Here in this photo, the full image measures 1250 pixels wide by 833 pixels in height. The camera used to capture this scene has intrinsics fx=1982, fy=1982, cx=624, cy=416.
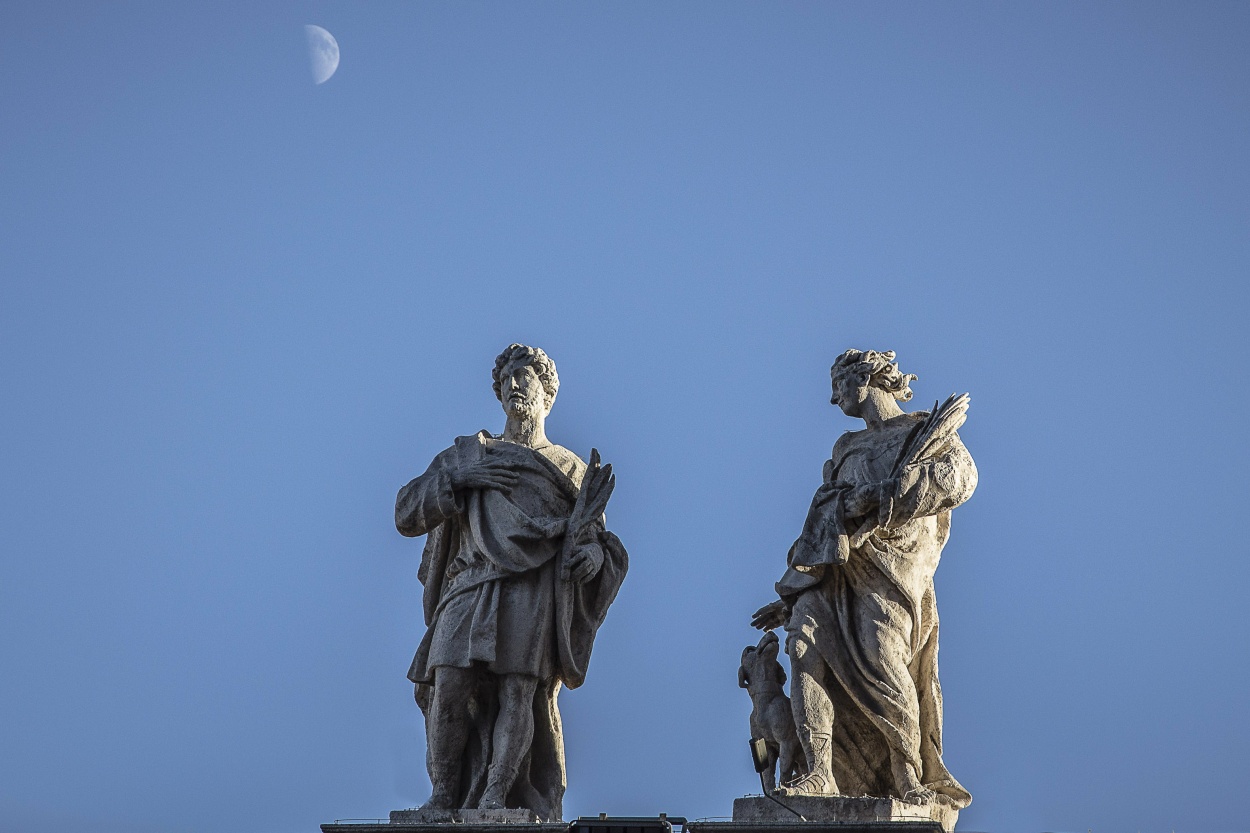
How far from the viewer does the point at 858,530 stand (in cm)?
1457

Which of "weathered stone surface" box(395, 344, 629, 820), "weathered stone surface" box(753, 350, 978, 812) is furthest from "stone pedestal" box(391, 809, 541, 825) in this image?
"weathered stone surface" box(753, 350, 978, 812)

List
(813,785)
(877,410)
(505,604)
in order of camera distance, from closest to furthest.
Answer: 1. (813,785)
2. (505,604)
3. (877,410)

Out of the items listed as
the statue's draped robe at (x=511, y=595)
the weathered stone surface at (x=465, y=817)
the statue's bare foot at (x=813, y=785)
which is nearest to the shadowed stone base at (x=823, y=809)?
the statue's bare foot at (x=813, y=785)

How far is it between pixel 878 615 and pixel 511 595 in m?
2.70

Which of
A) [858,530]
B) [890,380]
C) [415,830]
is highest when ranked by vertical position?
[890,380]

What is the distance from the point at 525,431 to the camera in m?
15.4

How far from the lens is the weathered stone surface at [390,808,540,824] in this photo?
45.0 feet

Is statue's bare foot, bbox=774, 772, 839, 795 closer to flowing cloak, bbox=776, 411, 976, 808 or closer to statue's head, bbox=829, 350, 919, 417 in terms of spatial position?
flowing cloak, bbox=776, 411, 976, 808

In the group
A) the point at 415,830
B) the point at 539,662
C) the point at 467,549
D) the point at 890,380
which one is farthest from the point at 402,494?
the point at 890,380

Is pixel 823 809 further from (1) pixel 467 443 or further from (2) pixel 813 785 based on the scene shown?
(1) pixel 467 443

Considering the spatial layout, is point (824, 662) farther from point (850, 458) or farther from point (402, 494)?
point (402, 494)

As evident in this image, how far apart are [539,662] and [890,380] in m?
3.53

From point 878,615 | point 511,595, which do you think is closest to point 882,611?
point 878,615

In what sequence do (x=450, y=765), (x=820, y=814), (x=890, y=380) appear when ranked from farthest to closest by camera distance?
(x=890, y=380), (x=450, y=765), (x=820, y=814)
